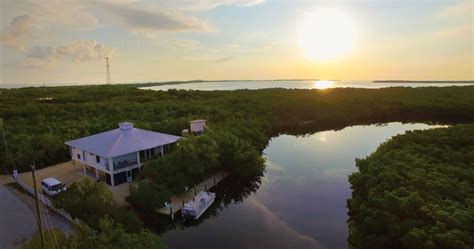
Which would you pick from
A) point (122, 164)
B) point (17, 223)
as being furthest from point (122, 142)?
point (17, 223)

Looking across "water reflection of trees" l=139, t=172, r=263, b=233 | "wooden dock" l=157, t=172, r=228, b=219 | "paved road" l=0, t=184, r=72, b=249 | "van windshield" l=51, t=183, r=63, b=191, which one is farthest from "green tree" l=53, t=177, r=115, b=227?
"van windshield" l=51, t=183, r=63, b=191

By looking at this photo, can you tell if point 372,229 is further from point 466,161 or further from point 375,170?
point 466,161

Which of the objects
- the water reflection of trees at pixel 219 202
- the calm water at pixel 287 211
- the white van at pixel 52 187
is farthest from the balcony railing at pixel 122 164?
the calm water at pixel 287 211

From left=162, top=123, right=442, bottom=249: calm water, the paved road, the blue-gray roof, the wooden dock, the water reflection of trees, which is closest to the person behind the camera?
the paved road

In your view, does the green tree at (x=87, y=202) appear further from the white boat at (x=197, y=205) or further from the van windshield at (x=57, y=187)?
the white boat at (x=197, y=205)

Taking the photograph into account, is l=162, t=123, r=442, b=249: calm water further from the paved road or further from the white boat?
the paved road
